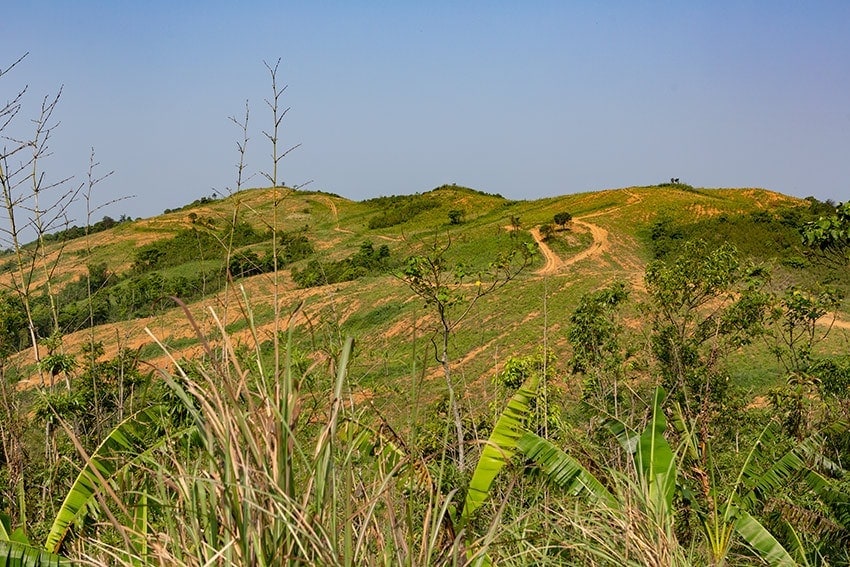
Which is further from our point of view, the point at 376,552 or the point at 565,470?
the point at 565,470

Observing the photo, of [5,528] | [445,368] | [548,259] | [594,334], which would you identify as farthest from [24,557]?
[548,259]

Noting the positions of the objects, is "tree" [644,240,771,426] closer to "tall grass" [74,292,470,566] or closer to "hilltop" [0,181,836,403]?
"hilltop" [0,181,836,403]

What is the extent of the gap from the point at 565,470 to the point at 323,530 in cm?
233

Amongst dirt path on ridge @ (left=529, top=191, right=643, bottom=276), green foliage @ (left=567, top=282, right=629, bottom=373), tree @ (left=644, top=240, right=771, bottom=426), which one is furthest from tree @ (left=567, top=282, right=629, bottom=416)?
dirt path on ridge @ (left=529, top=191, right=643, bottom=276)

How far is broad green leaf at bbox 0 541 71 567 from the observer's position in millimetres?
2238

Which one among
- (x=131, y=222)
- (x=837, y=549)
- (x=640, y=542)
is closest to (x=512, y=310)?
(x=837, y=549)

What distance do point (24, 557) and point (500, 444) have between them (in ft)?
5.89

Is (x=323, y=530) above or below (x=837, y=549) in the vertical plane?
above

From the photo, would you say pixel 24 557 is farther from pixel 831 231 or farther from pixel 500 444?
pixel 831 231

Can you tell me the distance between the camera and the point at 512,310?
30344mm

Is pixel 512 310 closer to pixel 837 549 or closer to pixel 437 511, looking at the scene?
pixel 837 549

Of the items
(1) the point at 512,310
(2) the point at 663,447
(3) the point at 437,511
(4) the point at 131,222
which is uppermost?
(4) the point at 131,222

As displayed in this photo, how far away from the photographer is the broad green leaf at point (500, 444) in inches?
115

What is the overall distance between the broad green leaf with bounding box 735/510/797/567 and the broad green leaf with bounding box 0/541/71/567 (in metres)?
2.98
